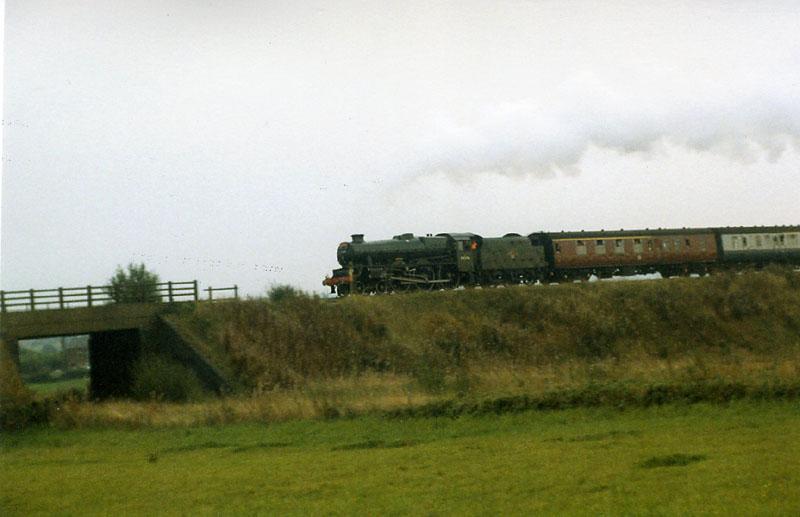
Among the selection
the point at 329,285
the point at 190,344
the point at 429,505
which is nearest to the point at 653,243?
the point at 329,285

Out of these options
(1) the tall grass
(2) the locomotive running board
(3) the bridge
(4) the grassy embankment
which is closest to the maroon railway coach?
(4) the grassy embankment

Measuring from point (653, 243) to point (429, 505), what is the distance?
40.8m

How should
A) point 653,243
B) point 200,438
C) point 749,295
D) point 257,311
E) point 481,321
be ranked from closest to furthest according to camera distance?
point 200,438 → point 257,311 → point 481,321 → point 749,295 → point 653,243

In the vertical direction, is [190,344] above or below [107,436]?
above

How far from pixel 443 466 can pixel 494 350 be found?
837 inches

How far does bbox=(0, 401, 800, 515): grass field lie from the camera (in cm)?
1185

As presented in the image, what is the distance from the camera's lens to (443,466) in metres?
14.6

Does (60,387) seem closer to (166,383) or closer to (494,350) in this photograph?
(166,383)

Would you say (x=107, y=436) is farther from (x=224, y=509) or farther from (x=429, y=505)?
(x=429, y=505)

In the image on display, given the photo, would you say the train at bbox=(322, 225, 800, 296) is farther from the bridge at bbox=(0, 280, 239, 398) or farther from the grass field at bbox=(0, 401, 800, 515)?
the grass field at bbox=(0, 401, 800, 515)

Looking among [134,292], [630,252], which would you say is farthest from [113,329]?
[630,252]

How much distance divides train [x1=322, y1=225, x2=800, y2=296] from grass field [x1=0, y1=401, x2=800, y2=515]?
67.2 ft

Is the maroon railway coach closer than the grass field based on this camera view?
No

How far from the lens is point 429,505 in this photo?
1197 centimetres
